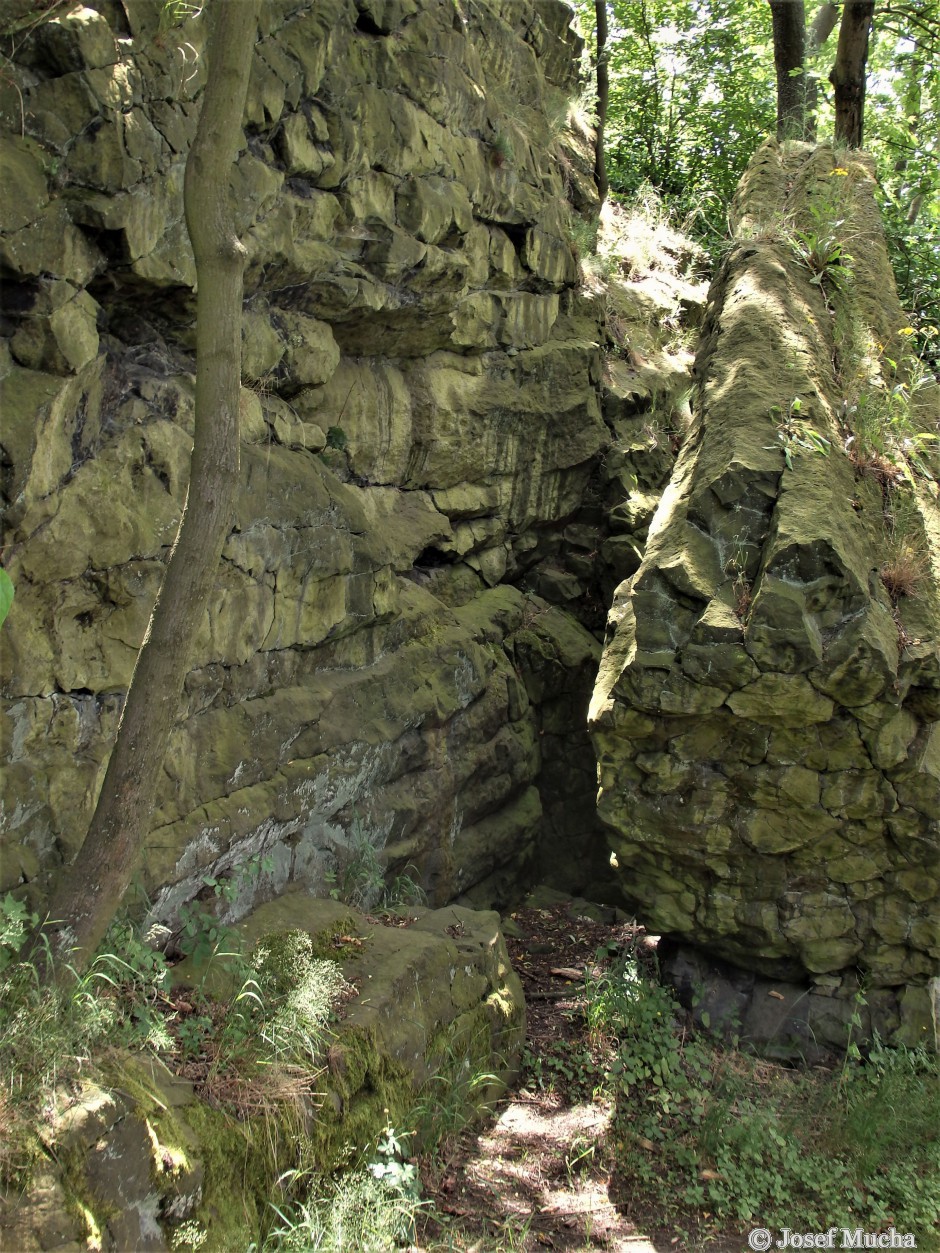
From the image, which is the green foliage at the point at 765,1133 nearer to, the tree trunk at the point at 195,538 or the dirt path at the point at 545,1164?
the dirt path at the point at 545,1164

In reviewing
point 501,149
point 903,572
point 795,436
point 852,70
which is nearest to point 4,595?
point 795,436

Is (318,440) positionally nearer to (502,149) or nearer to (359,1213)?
(502,149)

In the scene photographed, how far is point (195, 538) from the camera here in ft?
13.2

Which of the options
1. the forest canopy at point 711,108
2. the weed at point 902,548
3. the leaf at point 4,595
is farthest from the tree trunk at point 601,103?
the leaf at point 4,595

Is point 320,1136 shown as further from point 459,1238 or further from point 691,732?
point 691,732

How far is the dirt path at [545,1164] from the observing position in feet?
14.4

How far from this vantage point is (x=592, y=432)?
29.9ft

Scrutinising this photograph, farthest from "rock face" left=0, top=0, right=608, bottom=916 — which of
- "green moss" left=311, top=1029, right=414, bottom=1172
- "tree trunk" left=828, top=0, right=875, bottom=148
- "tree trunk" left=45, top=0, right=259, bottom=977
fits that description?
"tree trunk" left=828, top=0, right=875, bottom=148

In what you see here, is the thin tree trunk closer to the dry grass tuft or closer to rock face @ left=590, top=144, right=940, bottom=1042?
rock face @ left=590, top=144, right=940, bottom=1042

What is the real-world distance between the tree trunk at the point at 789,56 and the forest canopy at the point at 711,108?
77.0 inches

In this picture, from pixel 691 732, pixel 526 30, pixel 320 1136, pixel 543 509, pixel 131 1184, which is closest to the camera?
pixel 131 1184

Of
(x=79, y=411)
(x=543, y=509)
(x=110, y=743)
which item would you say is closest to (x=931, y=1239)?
(x=110, y=743)

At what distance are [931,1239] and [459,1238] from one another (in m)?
2.21

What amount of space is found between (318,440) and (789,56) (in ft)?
24.7
